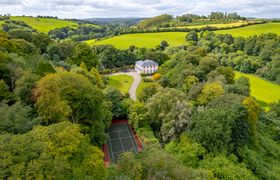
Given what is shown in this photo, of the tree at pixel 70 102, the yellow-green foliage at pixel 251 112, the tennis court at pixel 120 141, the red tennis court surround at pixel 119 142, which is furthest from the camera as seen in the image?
the yellow-green foliage at pixel 251 112

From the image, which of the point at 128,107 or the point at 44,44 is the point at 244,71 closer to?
the point at 128,107

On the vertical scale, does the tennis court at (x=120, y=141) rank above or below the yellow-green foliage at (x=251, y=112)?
below

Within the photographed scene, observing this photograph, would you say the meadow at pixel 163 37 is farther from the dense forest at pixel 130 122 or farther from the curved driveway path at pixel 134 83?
the dense forest at pixel 130 122

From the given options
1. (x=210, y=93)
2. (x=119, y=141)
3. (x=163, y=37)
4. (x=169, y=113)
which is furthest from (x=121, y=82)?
(x=163, y=37)

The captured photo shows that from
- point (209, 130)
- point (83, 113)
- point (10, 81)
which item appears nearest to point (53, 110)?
point (83, 113)

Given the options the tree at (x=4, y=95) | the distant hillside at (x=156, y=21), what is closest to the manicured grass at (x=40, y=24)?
the distant hillside at (x=156, y=21)

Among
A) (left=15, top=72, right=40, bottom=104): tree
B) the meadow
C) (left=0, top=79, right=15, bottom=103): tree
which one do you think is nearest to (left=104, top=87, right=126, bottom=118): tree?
(left=15, top=72, right=40, bottom=104): tree
